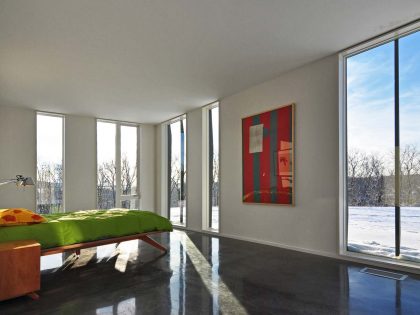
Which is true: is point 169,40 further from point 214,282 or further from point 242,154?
point 214,282

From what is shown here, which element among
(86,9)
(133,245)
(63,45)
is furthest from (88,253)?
(86,9)

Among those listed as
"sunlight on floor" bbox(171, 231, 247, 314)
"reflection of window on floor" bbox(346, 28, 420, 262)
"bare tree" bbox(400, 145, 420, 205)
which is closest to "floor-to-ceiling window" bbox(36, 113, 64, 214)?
"sunlight on floor" bbox(171, 231, 247, 314)

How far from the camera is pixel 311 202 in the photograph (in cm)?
454

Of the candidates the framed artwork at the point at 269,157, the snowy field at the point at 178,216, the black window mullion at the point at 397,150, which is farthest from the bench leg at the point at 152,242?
the black window mullion at the point at 397,150

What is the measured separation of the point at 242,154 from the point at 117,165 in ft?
12.4

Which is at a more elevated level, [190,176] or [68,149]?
[68,149]

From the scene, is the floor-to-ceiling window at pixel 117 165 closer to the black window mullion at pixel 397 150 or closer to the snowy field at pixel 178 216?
the snowy field at pixel 178 216

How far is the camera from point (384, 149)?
12.8 ft

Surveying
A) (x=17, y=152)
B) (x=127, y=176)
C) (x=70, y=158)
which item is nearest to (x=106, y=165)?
(x=127, y=176)

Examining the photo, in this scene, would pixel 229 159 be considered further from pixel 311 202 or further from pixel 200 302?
pixel 200 302

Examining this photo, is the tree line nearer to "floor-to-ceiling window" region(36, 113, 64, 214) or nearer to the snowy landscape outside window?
the snowy landscape outside window

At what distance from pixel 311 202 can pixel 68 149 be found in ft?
18.2

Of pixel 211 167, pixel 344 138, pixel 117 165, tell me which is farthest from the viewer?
pixel 117 165

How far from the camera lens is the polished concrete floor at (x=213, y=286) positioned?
103 inches
